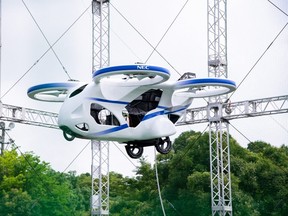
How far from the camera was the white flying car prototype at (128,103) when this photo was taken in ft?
47.9

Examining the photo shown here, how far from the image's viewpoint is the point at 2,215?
3341 centimetres

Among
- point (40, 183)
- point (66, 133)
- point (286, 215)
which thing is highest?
point (40, 183)

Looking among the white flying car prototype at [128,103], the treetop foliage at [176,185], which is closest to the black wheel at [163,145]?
the white flying car prototype at [128,103]

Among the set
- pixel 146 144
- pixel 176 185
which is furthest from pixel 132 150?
pixel 176 185

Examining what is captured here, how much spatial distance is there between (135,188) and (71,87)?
23.2 meters

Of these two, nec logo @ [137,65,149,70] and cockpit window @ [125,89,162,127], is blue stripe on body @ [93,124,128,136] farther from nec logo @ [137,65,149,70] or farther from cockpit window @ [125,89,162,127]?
nec logo @ [137,65,149,70]

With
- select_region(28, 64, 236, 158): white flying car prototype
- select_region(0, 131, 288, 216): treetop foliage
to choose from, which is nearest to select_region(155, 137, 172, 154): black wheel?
select_region(28, 64, 236, 158): white flying car prototype

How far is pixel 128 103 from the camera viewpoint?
1501 cm

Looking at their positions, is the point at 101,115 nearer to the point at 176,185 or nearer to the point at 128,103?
the point at 128,103

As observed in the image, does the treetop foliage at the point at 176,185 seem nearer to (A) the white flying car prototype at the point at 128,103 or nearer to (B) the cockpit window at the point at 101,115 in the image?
(A) the white flying car prototype at the point at 128,103

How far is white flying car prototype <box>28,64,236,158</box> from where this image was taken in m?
14.6

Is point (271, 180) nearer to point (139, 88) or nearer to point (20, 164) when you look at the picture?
point (20, 164)

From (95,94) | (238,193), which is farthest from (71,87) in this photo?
(238,193)

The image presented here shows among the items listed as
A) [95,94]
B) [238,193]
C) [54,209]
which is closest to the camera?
[95,94]
